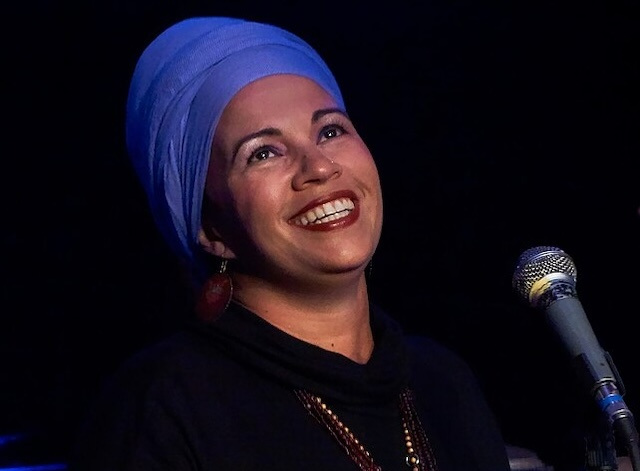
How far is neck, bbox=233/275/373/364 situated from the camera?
189 cm

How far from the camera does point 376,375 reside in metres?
1.91

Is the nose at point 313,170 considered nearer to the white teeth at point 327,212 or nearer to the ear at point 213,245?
the white teeth at point 327,212

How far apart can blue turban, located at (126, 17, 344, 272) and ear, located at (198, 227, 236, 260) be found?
2 cm

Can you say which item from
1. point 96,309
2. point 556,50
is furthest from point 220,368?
point 556,50

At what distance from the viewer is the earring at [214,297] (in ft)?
6.10

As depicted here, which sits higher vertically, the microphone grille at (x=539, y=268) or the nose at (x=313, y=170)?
→ the nose at (x=313, y=170)

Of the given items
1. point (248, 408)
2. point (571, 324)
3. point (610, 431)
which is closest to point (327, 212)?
point (248, 408)

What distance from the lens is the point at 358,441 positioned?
1833mm

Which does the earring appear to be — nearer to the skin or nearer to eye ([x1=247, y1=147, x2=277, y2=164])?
the skin

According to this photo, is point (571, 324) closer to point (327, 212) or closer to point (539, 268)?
point (539, 268)

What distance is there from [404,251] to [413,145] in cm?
32

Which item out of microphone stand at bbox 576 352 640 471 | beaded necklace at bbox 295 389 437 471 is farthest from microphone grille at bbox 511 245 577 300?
beaded necklace at bbox 295 389 437 471

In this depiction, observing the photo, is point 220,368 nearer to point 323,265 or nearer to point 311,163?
point 323,265

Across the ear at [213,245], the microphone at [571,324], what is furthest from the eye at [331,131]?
the microphone at [571,324]
